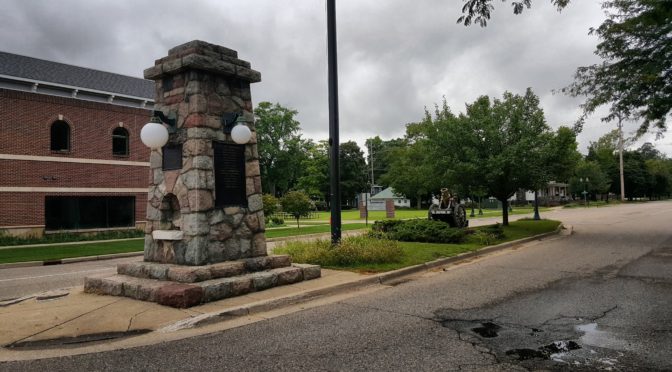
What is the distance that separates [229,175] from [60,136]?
68.2ft

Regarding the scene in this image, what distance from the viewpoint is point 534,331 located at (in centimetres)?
578

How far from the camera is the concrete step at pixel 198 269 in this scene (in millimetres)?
7477

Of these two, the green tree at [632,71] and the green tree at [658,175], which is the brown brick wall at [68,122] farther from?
the green tree at [658,175]

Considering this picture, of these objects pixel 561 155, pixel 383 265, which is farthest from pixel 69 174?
pixel 561 155

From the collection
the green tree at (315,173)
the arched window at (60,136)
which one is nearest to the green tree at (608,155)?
the green tree at (315,173)

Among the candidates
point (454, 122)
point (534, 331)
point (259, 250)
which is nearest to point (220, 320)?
point (259, 250)

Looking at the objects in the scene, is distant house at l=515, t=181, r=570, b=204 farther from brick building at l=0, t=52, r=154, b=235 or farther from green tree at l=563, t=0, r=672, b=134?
brick building at l=0, t=52, r=154, b=235

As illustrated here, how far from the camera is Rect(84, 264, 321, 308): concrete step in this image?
689cm

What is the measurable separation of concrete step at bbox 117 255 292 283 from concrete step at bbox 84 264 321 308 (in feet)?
0.26

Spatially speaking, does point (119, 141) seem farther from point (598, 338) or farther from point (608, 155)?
point (608, 155)

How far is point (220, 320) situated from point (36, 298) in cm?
357

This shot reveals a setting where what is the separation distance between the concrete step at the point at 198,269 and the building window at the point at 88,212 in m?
19.0

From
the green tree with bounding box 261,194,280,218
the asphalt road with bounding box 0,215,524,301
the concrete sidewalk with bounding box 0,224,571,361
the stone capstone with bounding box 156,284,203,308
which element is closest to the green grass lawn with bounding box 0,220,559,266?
the asphalt road with bounding box 0,215,524,301

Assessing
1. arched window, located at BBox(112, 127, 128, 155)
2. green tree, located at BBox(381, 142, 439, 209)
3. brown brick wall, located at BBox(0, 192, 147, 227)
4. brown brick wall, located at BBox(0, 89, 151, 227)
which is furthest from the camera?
green tree, located at BBox(381, 142, 439, 209)
